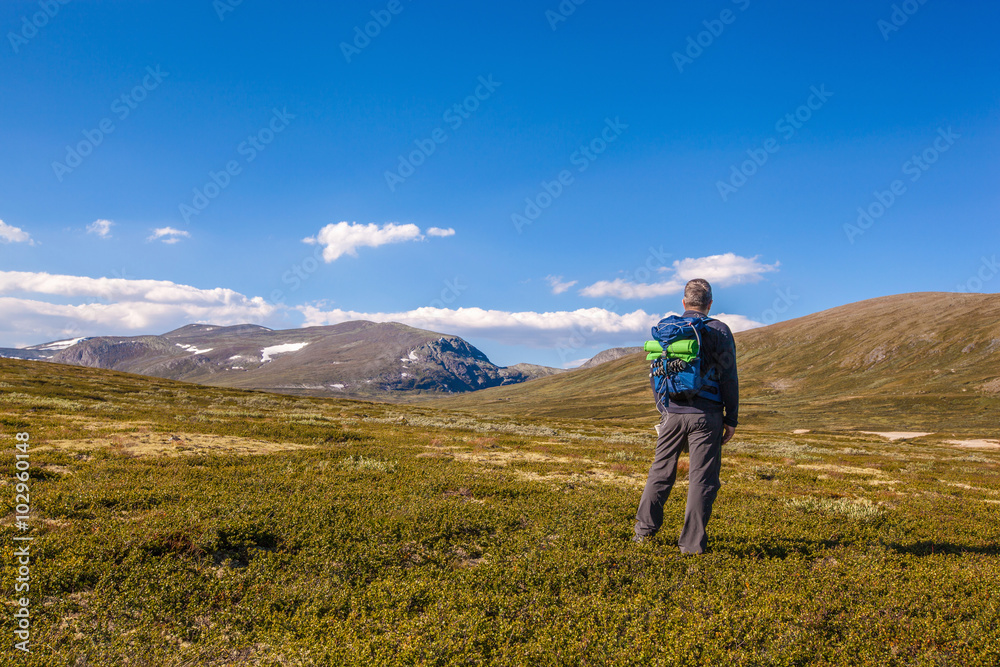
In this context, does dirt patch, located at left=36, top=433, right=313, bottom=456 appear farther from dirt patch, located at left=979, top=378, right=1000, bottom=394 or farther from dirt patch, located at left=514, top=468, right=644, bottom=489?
dirt patch, located at left=979, top=378, right=1000, bottom=394

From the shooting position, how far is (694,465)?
801 centimetres

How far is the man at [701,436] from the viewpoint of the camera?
7.92 m

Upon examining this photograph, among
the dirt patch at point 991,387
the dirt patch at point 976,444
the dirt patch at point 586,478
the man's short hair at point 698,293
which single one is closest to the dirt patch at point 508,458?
the dirt patch at point 586,478

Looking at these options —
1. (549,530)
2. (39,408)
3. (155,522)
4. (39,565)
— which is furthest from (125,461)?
(39,408)

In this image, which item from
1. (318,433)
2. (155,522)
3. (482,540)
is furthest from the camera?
(318,433)

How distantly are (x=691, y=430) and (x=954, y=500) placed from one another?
13156mm

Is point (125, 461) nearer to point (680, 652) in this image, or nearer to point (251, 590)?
point (251, 590)

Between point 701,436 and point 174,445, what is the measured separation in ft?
58.6

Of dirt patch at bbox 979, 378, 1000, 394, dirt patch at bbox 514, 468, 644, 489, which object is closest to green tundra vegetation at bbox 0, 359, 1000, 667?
dirt patch at bbox 514, 468, 644, 489

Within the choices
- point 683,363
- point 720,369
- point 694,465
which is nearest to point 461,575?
point 694,465

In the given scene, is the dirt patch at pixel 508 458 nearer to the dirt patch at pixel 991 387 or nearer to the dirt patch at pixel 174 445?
the dirt patch at pixel 174 445

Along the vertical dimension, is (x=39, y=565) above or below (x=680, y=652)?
above

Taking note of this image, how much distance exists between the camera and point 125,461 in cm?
1330

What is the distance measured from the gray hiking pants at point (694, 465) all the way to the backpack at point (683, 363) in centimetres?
41
